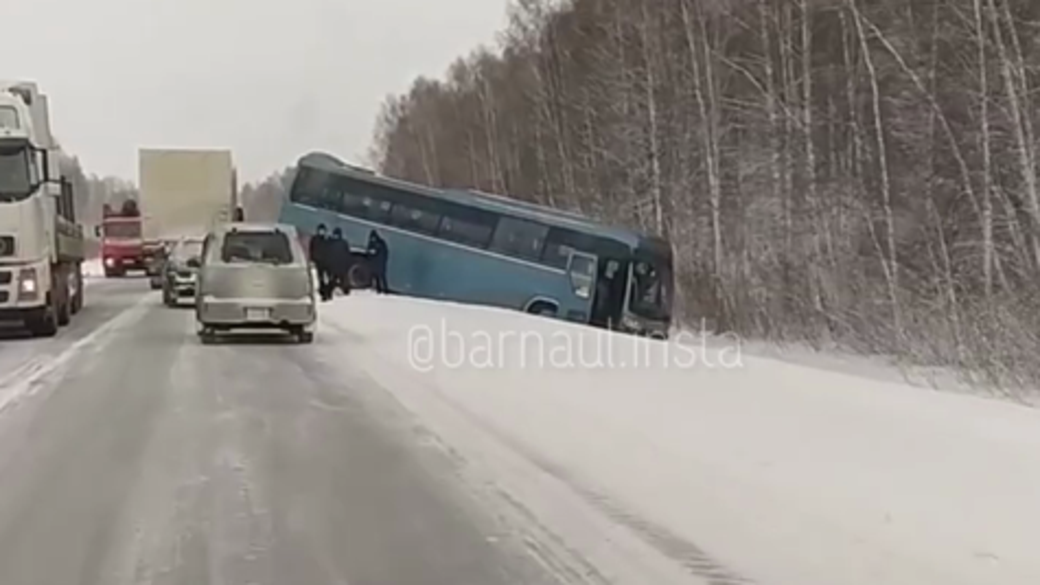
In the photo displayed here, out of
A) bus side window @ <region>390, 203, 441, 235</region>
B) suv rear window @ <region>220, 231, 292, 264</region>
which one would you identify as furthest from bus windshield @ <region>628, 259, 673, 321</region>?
suv rear window @ <region>220, 231, 292, 264</region>

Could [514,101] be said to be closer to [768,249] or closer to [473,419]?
[768,249]

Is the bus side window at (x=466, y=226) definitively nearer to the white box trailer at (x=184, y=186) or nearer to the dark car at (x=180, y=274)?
the dark car at (x=180, y=274)

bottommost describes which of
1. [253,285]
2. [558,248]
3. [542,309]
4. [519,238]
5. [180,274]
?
[542,309]

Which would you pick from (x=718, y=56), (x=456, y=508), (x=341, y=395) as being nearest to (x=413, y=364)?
(x=341, y=395)

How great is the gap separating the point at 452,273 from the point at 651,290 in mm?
6040

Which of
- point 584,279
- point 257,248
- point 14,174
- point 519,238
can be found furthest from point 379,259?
point 257,248

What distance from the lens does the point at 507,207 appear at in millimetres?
34875

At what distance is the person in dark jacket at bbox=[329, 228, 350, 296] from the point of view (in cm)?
3884

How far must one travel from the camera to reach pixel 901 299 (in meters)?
26.5

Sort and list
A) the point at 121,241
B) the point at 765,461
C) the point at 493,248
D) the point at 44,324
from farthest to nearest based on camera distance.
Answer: the point at 121,241, the point at 493,248, the point at 44,324, the point at 765,461

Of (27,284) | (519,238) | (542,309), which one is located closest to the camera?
(27,284)

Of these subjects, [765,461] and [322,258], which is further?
[322,258]

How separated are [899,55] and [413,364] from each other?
12.8 m

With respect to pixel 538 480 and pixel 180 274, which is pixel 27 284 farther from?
pixel 538 480
